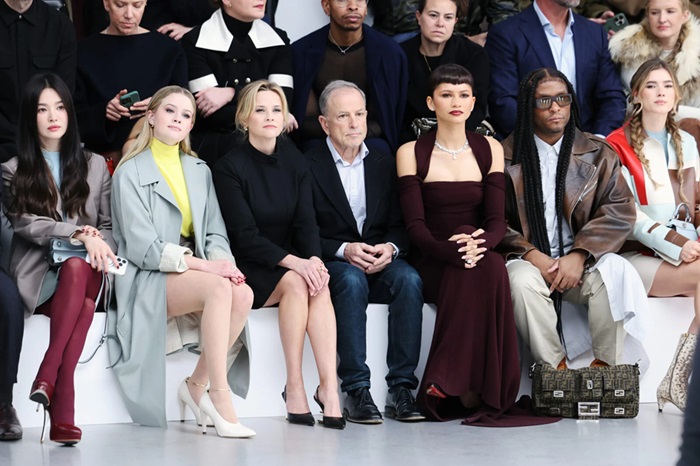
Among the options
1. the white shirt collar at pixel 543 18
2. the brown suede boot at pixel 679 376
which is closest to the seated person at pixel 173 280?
the brown suede boot at pixel 679 376

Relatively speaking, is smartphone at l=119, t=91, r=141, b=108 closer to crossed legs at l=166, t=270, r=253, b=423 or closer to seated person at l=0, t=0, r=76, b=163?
seated person at l=0, t=0, r=76, b=163

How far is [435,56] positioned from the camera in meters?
5.68

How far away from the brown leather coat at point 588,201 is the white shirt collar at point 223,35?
4.35 feet

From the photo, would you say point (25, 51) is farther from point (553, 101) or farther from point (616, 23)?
point (616, 23)

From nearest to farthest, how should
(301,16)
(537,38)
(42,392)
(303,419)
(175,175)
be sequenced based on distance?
(42,392) → (303,419) → (175,175) → (537,38) → (301,16)

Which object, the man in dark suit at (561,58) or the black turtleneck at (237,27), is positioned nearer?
the black turtleneck at (237,27)

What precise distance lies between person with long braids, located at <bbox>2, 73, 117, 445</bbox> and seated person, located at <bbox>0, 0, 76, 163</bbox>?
0.65 meters

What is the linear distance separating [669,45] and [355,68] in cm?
172

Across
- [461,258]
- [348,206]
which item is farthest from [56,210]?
[461,258]

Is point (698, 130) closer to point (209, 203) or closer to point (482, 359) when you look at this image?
point (482, 359)

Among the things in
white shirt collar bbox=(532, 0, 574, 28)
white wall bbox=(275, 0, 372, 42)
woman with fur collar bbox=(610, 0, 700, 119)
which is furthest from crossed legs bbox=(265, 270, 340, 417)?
white wall bbox=(275, 0, 372, 42)

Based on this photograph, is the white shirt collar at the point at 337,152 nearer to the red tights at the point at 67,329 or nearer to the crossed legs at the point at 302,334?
the crossed legs at the point at 302,334

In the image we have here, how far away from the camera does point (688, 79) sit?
19.3 ft

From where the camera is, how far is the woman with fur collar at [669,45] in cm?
586
